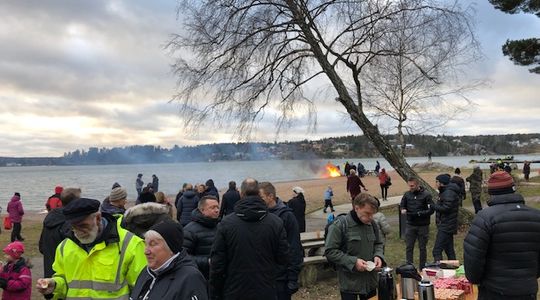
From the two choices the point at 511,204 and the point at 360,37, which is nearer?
the point at 511,204

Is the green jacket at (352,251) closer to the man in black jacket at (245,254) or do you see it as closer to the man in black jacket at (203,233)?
the man in black jacket at (245,254)

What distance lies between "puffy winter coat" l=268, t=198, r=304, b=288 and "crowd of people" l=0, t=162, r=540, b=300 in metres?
0.01

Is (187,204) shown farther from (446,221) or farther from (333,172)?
(333,172)

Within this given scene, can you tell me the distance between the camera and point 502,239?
3.63 m

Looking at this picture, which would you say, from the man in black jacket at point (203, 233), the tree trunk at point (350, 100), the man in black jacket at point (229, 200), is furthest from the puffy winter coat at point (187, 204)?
the man in black jacket at point (203, 233)

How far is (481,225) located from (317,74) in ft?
29.7

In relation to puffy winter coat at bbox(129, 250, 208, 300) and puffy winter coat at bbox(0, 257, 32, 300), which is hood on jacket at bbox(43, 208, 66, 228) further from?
puffy winter coat at bbox(129, 250, 208, 300)

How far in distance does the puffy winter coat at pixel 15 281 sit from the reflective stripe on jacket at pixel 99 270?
7.32 ft

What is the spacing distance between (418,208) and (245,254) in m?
5.02

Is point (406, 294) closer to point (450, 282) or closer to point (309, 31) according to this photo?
point (450, 282)

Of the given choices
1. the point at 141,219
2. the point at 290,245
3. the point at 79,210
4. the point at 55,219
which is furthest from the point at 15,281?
the point at 290,245

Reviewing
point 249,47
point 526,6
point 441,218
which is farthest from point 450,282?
point 526,6

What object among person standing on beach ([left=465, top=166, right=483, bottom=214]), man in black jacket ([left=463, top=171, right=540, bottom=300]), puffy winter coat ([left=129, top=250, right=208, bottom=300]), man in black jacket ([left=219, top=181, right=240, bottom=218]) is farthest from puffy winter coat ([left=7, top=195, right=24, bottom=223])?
person standing on beach ([left=465, top=166, right=483, bottom=214])

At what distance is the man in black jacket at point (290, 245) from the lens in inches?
193
